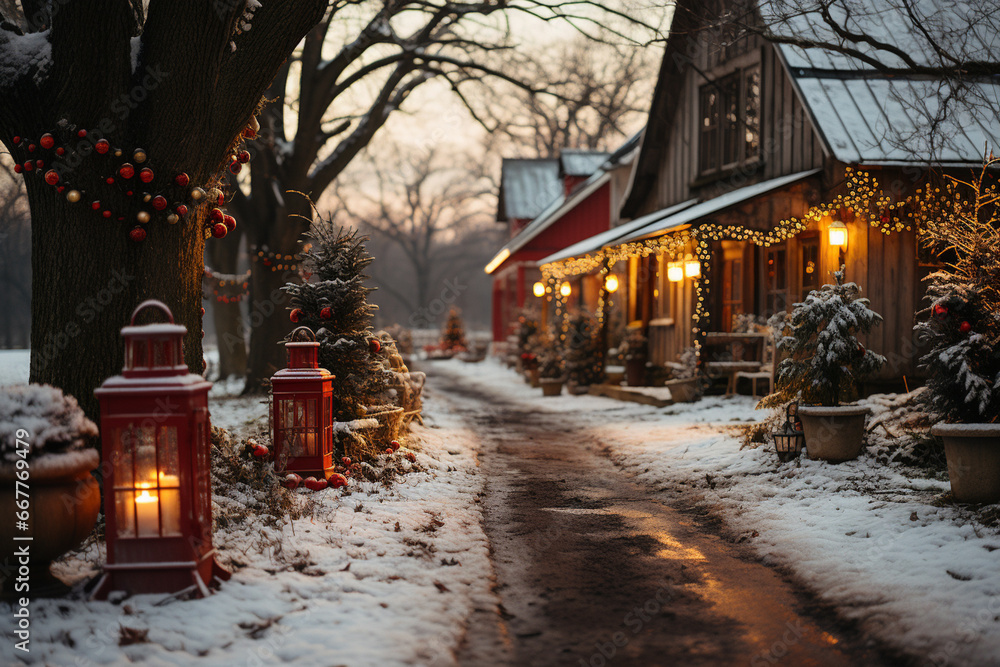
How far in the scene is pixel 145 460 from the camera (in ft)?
13.9

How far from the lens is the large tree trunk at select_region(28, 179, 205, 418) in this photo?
531 centimetres

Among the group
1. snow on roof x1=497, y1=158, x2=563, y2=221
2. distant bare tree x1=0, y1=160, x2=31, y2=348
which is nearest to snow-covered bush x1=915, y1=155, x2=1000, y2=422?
distant bare tree x1=0, y1=160, x2=31, y2=348

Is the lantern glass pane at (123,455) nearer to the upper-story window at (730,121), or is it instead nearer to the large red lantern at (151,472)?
the large red lantern at (151,472)

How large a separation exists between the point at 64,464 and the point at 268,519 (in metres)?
1.82


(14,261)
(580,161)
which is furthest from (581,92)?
(14,261)

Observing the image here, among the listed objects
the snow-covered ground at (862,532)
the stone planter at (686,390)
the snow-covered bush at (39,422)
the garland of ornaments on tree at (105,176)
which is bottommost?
the snow-covered ground at (862,532)

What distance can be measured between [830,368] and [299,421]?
5.46 m

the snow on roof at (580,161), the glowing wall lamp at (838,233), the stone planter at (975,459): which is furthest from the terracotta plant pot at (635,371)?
the snow on roof at (580,161)

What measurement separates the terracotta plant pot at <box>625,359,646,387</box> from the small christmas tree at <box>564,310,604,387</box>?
1.03m

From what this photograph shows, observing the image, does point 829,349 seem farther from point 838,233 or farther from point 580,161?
point 580,161

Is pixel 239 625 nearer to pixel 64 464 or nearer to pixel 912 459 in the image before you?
pixel 64 464

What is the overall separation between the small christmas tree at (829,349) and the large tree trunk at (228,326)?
14815 mm

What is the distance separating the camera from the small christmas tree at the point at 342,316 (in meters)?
7.82

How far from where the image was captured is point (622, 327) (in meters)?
18.0
